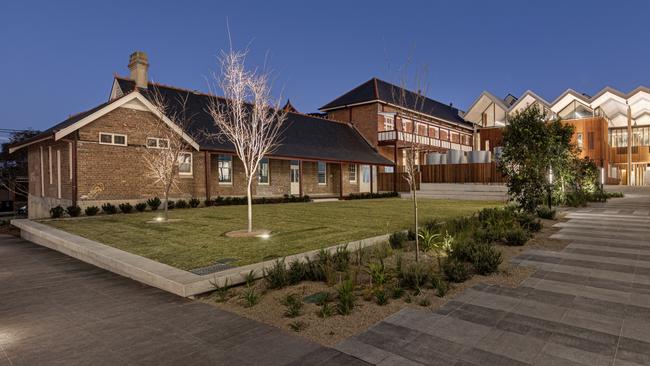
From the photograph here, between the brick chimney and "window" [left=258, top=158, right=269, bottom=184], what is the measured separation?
8.04 m

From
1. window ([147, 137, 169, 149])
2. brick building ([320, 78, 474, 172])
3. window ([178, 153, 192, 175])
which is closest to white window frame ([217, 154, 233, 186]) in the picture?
window ([178, 153, 192, 175])

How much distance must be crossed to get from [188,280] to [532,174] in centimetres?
1142

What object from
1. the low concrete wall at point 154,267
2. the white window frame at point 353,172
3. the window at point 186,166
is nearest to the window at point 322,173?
the white window frame at point 353,172

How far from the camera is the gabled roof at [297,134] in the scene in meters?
20.5

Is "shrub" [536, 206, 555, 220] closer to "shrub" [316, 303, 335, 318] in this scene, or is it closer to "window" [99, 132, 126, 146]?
"shrub" [316, 303, 335, 318]

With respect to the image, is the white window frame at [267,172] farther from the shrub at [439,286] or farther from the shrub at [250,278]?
the shrub at [439,286]

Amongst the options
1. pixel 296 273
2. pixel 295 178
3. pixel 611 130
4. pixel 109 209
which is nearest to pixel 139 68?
pixel 109 209

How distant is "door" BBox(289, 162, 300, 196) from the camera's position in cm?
2606

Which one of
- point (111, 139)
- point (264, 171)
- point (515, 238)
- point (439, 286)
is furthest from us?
point (264, 171)

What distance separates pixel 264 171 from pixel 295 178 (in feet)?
9.86

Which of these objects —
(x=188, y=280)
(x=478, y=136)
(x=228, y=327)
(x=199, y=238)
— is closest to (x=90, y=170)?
(x=199, y=238)

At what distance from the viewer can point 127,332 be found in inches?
159

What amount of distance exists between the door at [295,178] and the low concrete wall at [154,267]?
56.3 ft

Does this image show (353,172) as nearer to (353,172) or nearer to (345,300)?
(353,172)
